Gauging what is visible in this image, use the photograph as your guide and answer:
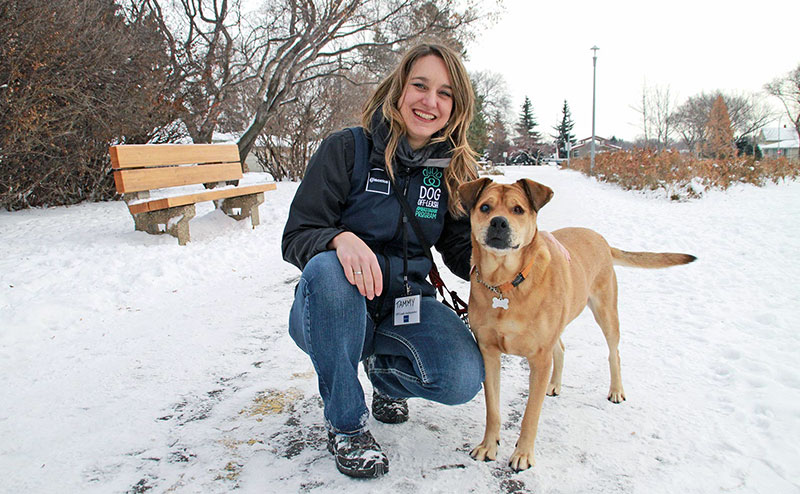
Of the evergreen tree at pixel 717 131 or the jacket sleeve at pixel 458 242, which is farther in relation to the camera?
the evergreen tree at pixel 717 131

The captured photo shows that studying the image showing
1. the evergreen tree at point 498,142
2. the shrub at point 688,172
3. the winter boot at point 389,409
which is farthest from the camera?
the evergreen tree at point 498,142

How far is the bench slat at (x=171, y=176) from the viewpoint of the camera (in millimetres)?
6074

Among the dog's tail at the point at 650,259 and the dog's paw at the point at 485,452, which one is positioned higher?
the dog's tail at the point at 650,259

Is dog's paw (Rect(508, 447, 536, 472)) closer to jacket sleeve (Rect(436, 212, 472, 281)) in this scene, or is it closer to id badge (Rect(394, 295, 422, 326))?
id badge (Rect(394, 295, 422, 326))

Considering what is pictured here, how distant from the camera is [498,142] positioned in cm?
6912

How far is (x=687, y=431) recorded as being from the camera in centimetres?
233

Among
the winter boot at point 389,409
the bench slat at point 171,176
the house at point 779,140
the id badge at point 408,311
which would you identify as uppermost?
the house at point 779,140

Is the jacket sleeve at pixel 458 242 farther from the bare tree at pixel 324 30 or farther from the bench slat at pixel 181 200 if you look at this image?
the bare tree at pixel 324 30

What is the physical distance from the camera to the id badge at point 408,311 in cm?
232

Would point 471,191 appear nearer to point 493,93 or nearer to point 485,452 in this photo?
point 485,452

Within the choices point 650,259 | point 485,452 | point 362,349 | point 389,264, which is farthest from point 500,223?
point 650,259

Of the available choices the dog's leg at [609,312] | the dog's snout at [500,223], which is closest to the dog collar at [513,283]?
the dog's snout at [500,223]

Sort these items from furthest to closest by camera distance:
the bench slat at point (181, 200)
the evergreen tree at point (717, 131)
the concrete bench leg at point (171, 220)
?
the evergreen tree at point (717, 131) → the concrete bench leg at point (171, 220) → the bench slat at point (181, 200)

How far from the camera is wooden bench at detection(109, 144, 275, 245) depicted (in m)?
6.08
